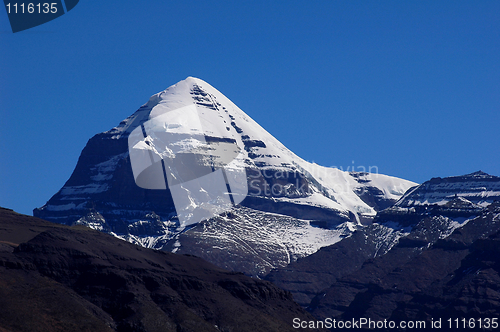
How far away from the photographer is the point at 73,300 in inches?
7687

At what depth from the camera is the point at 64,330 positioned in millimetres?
180125

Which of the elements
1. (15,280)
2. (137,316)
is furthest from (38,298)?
(137,316)

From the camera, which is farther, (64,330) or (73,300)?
(73,300)

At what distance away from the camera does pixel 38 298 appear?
19012 cm

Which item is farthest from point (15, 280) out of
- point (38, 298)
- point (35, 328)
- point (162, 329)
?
→ point (162, 329)

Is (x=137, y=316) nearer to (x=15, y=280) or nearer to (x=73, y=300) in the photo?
(x=73, y=300)

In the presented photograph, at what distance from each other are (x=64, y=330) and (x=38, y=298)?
13.5m

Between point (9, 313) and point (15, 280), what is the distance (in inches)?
655

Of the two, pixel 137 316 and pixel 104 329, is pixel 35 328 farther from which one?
pixel 137 316

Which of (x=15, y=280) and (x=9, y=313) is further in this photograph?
(x=15, y=280)

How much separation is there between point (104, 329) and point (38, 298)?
1596 cm

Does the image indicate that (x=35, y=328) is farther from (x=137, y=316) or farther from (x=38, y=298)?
(x=137, y=316)

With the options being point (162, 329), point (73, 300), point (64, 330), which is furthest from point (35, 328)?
point (162, 329)

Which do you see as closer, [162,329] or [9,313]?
[9,313]
